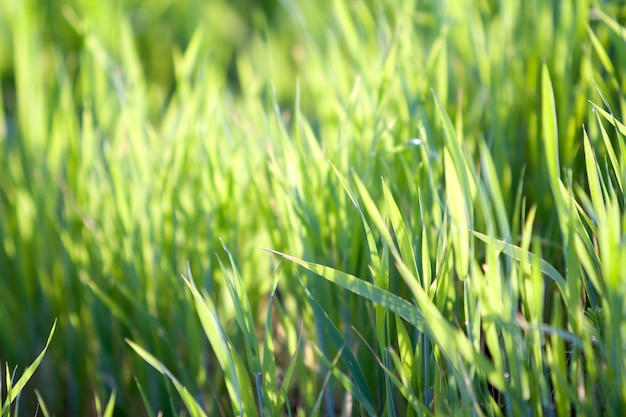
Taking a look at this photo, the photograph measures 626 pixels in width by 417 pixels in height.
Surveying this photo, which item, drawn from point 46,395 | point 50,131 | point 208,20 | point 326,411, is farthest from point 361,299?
point 208,20

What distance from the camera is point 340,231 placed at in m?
0.71

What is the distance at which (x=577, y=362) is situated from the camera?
526 mm

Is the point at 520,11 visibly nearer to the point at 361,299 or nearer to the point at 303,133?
the point at 303,133

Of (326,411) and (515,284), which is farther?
(326,411)

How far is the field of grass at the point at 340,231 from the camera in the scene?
0.54m

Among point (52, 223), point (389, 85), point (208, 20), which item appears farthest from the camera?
point (208, 20)

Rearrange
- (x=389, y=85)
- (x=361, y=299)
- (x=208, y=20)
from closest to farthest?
(x=361, y=299) → (x=389, y=85) → (x=208, y=20)

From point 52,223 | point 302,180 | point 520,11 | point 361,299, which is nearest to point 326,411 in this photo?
point 361,299

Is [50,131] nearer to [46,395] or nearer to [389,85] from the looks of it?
[46,395]

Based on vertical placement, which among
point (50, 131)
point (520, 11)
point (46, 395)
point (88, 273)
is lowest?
point (46, 395)

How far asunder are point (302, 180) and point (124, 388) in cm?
38

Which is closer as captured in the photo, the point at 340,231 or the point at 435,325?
the point at 435,325

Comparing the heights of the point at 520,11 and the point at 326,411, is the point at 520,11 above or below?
above

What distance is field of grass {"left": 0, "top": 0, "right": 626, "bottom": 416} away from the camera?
542 millimetres
